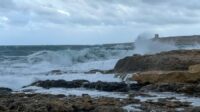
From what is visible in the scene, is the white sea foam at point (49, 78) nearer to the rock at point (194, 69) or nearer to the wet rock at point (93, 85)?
the wet rock at point (93, 85)

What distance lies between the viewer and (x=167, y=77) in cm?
1778

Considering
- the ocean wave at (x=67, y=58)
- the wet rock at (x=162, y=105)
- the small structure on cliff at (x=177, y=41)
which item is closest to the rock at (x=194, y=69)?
the wet rock at (x=162, y=105)

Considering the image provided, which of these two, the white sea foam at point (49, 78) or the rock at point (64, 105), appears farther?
the white sea foam at point (49, 78)

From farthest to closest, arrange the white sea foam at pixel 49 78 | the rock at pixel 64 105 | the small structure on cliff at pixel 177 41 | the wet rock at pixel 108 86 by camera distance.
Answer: the small structure on cliff at pixel 177 41
the white sea foam at pixel 49 78
the wet rock at pixel 108 86
the rock at pixel 64 105

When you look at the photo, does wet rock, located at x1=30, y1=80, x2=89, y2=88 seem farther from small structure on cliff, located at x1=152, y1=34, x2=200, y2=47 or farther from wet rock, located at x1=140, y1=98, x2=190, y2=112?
small structure on cliff, located at x1=152, y1=34, x2=200, y2=47

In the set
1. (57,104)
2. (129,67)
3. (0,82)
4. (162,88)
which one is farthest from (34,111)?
(0,82)

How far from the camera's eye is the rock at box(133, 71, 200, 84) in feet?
56.5

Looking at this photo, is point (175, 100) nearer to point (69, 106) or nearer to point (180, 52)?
point (69, 106)

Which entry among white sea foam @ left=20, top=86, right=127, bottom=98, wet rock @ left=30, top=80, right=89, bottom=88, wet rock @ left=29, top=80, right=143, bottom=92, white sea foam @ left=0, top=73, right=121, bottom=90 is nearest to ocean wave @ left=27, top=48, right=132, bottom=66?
white sea foam @ left=0, top=73, right=121, bottom=90

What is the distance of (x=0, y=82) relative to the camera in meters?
23.7

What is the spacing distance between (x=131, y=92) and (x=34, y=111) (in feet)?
16.3

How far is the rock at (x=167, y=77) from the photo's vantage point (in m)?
17.2

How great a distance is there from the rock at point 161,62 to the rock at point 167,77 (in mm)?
1371

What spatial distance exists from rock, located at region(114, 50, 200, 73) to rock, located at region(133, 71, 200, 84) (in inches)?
54.0
